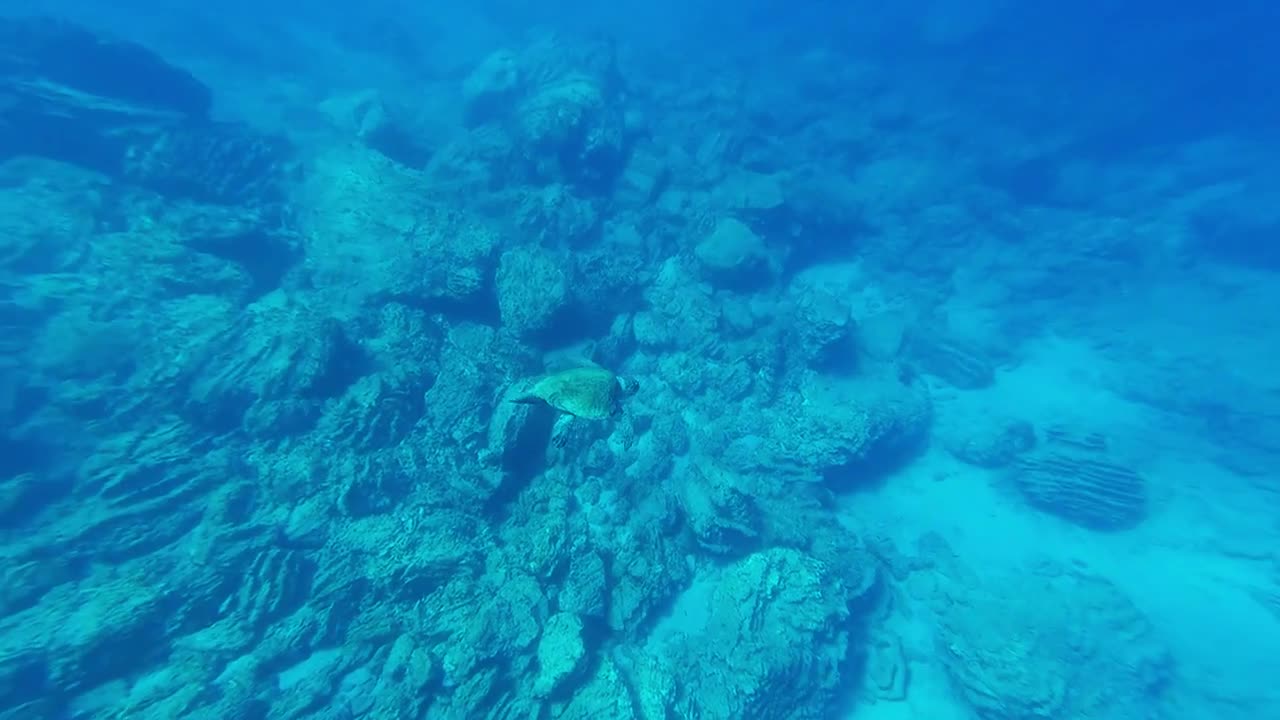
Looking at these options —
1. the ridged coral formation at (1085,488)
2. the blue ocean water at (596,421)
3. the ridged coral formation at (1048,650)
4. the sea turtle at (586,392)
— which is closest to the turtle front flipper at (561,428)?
the blue ocean water at (596,421)

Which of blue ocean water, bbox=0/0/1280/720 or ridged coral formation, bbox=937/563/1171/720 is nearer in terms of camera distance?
blue ocean water, bbox=0/0/1280/720

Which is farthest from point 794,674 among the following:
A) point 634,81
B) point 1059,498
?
point 634,81

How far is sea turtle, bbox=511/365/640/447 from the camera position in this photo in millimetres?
5086

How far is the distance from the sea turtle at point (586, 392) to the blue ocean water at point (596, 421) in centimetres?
5

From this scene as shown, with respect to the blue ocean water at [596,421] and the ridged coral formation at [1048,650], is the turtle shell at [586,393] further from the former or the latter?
the ridged coral formation at [1048,650]

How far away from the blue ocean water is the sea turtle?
5cm

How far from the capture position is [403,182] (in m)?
12.7

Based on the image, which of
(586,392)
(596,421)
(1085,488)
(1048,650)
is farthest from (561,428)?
(1085,488)

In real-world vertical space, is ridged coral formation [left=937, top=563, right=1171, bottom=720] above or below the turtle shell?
below

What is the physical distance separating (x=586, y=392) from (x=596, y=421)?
12.7ft

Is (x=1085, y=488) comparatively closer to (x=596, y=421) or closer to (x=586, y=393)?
(x=596, y=421)

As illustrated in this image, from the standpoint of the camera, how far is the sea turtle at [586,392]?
16.7 feet

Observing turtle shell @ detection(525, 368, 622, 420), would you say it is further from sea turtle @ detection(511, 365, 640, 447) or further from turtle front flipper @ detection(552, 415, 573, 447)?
turtle front flipper @ detection(552, 415, 573, 447)

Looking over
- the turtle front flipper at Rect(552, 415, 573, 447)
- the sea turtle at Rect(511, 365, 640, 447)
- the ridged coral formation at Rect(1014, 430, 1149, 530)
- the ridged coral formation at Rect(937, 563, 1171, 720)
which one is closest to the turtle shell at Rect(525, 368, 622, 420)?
the sea turtle at Rect(511, 365, 640, 447)
